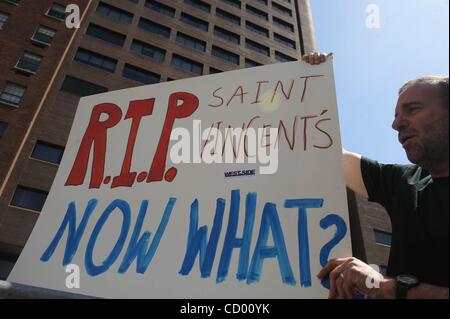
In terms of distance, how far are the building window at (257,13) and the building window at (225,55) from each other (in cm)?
685

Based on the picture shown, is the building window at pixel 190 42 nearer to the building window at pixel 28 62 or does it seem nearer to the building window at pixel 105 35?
the building window at pixel 105 35

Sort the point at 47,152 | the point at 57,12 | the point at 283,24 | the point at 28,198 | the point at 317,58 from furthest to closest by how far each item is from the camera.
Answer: the point at 283,24 → the point at 57,12 → the point at 47,152 → the point at 28,198 → the point at 317,58

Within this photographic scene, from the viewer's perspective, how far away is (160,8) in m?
26.6

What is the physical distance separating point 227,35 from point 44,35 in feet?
48.1

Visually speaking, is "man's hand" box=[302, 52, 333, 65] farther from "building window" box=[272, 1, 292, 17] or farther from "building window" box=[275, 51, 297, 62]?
"building window" box=[272, 1, 292, 17]

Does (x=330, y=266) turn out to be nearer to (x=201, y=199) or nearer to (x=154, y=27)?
(x=201, y=199)

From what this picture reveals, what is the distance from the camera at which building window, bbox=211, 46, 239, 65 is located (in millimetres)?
26828

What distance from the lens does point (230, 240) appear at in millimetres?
1457

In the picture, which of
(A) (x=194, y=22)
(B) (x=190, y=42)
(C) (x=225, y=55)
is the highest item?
(A) (x=194, y=22)

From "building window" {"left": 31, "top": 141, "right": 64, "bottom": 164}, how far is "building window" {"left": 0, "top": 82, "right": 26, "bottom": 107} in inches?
131

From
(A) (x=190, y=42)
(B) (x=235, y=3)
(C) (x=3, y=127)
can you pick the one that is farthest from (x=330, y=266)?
(B) (x=235, y=3)

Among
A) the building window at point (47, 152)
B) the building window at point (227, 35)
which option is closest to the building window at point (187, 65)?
the building window at point (227, 35)

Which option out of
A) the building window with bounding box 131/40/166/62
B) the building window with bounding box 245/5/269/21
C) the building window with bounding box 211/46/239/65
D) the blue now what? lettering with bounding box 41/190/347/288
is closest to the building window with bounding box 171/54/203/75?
the building window with bounding box 131/40/166/62

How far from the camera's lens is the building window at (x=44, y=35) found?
2128 cm
